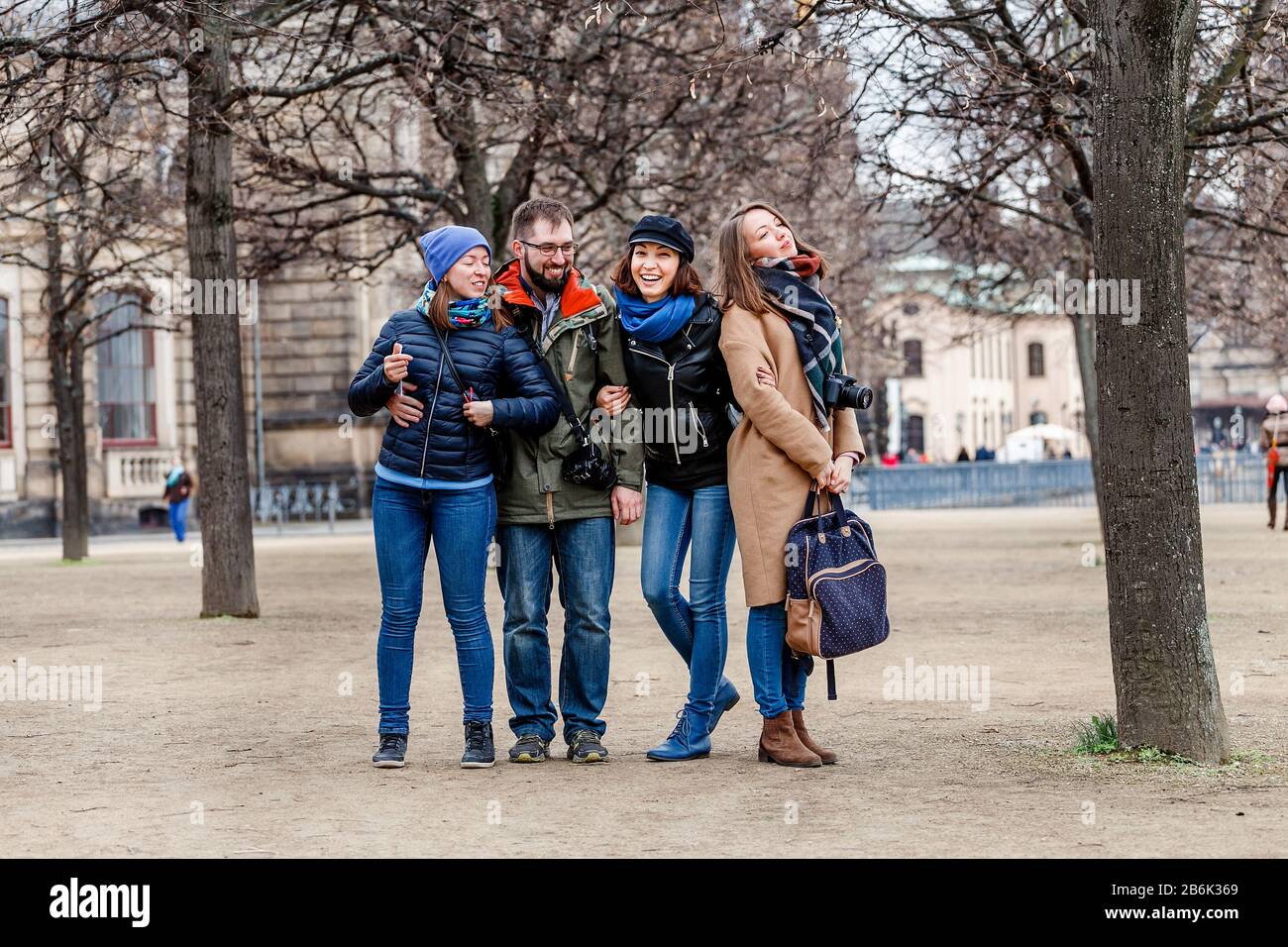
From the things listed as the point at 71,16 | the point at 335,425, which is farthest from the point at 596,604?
the point at 335,425

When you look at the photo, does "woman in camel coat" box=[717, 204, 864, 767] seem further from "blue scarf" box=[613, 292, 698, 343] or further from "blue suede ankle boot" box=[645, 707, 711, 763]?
"blue suede ankle boot" box=[645, 707, 711, 763]

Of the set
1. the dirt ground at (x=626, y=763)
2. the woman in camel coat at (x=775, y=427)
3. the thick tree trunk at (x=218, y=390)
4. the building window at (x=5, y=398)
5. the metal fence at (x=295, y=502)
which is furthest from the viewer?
the metal fence at (x=295, y=502)

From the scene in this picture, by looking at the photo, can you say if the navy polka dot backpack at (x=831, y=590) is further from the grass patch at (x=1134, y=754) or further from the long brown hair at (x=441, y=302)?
the long brown hair at (x=441, y=302)

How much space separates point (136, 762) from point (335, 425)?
1349 inches

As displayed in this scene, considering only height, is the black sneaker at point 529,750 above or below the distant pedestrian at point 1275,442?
below

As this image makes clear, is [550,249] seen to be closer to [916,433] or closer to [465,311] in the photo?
[465,311]

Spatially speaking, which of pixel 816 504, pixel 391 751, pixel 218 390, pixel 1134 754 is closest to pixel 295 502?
pixel 218 390

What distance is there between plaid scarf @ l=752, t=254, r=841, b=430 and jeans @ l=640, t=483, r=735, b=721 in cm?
56

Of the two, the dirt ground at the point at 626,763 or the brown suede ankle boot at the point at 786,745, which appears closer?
the dirt ground at the point at 626,763

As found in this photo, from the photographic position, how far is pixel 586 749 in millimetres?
7770

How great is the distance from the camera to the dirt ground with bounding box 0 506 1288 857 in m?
6.18

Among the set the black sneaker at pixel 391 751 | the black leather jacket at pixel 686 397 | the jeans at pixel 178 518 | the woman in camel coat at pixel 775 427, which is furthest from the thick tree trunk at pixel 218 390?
the jeans at pixel 178 518

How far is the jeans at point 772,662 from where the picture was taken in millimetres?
7652

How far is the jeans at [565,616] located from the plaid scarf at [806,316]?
98 centimetres
